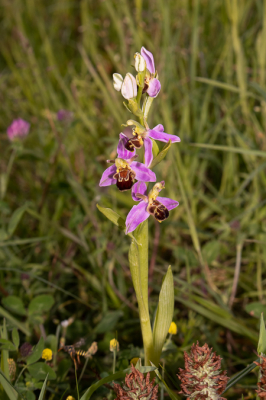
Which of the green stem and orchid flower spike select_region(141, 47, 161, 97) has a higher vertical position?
orchid flower spike select_region(141, 47, 161, 97)

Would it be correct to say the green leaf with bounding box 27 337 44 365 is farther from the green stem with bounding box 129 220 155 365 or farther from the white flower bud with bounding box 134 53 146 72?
the white flower bud with bounding box 134 53 146 72

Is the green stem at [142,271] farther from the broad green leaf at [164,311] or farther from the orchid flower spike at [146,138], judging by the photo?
the orchid flower spike at [146,138]

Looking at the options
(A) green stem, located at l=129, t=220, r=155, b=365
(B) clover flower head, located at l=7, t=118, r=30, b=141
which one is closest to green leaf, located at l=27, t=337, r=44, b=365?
(A) green stem, located at l=129, t=220, r=155, b=365

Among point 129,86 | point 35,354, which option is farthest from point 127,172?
point 35,354

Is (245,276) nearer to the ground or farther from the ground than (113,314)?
farther from the ground

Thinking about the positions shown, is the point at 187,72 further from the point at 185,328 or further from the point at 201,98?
the point at 185,328

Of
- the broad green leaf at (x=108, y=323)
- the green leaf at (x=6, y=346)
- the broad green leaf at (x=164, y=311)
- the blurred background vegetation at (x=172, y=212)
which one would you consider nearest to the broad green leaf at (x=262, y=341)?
the broad green leaf at (x=164, y=311)

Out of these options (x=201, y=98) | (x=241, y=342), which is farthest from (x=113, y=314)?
(x=201, y=98)
